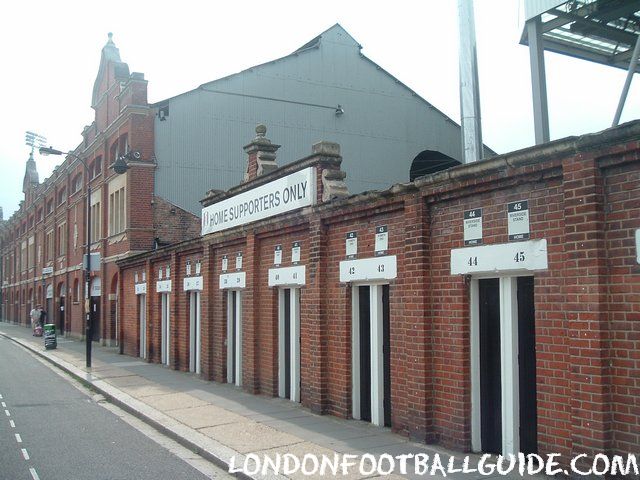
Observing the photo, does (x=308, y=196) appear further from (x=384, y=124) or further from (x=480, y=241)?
(x=384, y=124)

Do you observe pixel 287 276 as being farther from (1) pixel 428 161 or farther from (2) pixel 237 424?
(1) pixel 428 161

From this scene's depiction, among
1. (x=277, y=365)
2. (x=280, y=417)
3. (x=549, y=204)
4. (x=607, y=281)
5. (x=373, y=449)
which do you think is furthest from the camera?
(x=277, y=365)

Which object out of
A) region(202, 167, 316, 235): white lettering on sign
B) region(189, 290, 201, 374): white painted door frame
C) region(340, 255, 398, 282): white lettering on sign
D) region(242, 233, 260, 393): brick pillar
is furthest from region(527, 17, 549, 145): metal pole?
region(189, 290, 201, 374): white painted door frame

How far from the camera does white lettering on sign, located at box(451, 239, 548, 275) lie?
6.93 meters

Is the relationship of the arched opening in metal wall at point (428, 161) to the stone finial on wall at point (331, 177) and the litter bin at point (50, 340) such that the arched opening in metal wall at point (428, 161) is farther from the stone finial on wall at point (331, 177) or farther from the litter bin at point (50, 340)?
the stone finial on wall at point (331, 177)

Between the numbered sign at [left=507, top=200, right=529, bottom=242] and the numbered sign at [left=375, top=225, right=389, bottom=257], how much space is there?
249 centimetres

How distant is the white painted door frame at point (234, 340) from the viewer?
14508 mm

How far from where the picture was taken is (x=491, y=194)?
24.9ft

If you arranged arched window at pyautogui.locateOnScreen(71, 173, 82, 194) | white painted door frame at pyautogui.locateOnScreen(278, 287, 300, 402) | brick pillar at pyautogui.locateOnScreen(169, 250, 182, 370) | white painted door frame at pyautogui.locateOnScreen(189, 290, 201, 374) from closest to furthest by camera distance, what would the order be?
white painted door frame at pyautogui.locateOnScreen(278, 287, 300, 402) < white painted door frame at pyautogui.locateOnScreen(189, 290, 201, 374) < brick pillar at pyautogui.locateOnScreen(169, 250, 182, 370) < arched window at pyautogui.locateOnScreen(71, 173, 82, 194)

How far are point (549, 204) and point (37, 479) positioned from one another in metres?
6.56

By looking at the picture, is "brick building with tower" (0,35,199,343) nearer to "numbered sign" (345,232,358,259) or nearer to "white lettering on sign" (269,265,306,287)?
"white lettering on sign" (269,265,306,287)

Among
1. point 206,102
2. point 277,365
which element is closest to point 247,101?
point 206,102

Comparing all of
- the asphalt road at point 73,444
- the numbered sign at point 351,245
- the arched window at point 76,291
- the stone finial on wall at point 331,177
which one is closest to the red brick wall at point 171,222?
the arched window at point 76,291

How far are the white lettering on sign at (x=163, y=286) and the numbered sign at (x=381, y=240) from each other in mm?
10850
